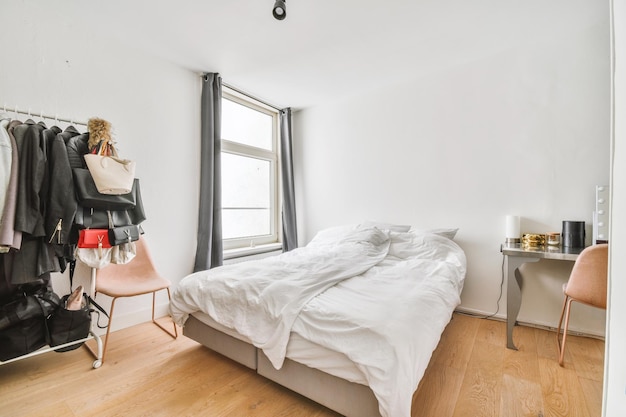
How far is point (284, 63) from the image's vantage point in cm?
277

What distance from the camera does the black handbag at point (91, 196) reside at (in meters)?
1.67

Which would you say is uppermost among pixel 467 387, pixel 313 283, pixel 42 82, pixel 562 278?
pixel 42 82

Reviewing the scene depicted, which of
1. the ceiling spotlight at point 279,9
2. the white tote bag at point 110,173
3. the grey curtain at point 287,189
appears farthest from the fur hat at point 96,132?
the grey curtain at point 287,189

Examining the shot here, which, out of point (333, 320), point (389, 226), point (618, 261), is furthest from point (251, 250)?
point (618, 261)

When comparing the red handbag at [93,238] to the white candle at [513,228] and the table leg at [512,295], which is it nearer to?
the table leg at [512,295]

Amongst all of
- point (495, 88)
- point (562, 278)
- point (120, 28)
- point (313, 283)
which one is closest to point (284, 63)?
point (120, 28)

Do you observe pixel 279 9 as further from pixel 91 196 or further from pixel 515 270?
pixel 515 270

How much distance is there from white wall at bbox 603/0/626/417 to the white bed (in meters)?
0.79

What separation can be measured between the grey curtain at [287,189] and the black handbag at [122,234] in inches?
82.1

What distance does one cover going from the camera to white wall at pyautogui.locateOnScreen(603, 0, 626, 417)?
1.40 ft

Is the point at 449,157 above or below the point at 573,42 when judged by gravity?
below

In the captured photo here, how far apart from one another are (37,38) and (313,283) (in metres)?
2.61

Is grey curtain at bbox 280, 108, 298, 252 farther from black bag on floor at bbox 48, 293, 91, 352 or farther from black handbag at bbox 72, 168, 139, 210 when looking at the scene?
black bag on floor at bbox 48, 293, 91, 352

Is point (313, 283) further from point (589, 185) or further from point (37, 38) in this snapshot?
point (37, 38)
